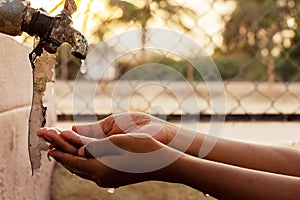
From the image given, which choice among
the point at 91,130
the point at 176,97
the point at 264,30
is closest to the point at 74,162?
the point at 91,130

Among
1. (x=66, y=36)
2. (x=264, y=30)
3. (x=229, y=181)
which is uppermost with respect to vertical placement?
(x=264, y=30)

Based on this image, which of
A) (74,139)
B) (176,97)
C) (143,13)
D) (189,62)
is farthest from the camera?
(176,97)

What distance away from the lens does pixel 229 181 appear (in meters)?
0.89

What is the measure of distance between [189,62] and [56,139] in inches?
32.0

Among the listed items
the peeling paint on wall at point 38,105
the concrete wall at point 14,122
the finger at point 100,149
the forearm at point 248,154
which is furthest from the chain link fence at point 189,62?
the finger at point 100,149

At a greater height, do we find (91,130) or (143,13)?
(143,13)

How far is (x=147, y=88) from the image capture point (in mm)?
1919

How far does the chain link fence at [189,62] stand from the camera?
169 cm

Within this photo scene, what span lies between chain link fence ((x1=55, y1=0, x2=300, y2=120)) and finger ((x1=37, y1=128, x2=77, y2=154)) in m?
0.70

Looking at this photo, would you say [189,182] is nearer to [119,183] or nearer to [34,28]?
[119,183]

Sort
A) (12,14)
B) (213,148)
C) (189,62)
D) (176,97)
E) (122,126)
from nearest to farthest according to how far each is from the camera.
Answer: (12,14), (122,126), (213,148), (189,62), (176,97)

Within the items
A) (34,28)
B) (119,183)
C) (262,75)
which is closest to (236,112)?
(262,75)

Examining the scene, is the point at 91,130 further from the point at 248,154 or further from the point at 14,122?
the point at 248,154

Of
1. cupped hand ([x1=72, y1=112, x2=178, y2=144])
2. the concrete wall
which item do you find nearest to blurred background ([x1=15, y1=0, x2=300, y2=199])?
the concrete wall
